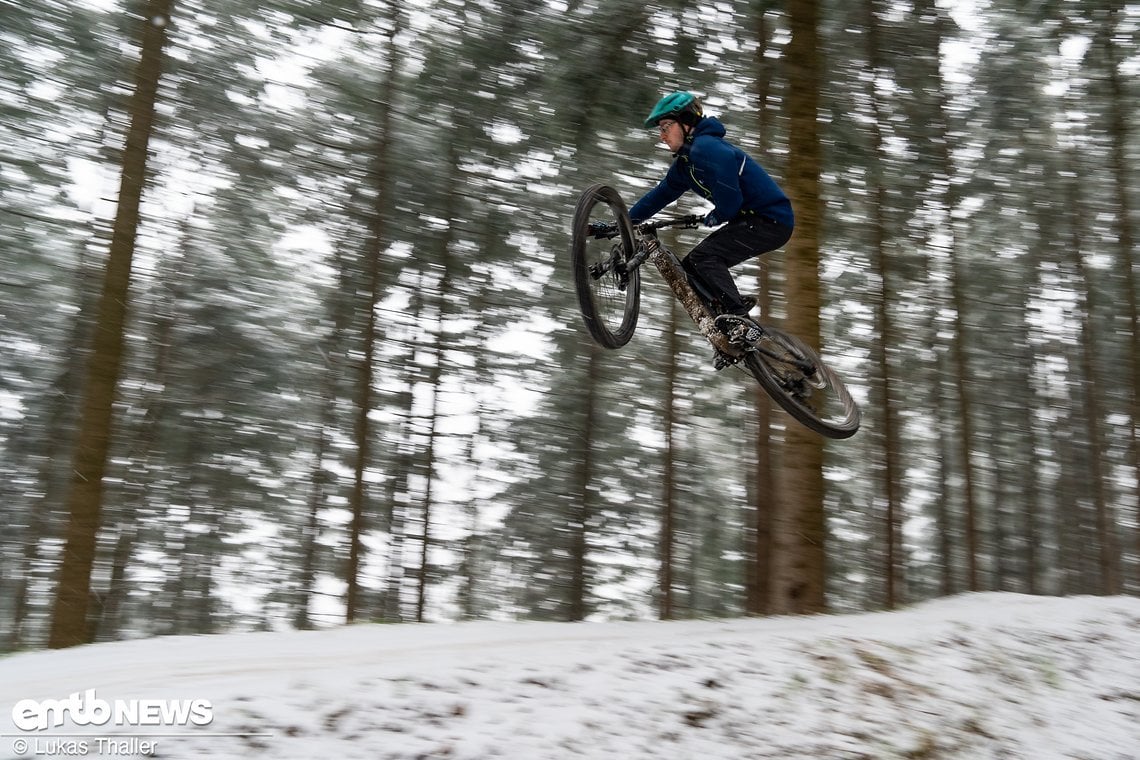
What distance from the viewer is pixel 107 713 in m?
4.18

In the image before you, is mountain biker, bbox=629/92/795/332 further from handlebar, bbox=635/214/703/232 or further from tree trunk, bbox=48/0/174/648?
tree trunk, bbox=48/0/174/648

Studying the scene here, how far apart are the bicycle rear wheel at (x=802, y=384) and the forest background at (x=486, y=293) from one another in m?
0.62

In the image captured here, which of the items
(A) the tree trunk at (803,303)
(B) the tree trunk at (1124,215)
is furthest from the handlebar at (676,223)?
(B) the tree trunk at (1124,215)

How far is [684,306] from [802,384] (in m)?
1.28

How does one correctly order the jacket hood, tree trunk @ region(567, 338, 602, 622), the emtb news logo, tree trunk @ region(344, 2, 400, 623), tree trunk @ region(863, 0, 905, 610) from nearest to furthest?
the emtb news logo, the jacket hood, tree trunk @ region(344, 2, 400, 623), tree trunk @ region(863, 0, 905, 610), tree trunk @ region(567, 338, 602, 622)

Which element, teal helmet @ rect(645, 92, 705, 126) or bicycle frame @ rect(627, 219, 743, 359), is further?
bicycle frame @ rect(627, 219, 743, 359)

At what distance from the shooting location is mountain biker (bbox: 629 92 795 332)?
573 centimetres

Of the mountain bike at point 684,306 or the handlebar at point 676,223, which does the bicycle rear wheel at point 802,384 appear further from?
the handlebar at point 676,223

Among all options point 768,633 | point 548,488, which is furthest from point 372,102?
point 768,633

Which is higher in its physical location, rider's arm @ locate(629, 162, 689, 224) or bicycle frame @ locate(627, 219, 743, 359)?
rider's arm @ locate(629, 162, 689, 224)

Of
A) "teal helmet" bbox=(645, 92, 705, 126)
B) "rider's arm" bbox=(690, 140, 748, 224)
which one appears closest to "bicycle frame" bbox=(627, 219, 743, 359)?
"rider's arm" bbox=(690, 140, 748, 224)

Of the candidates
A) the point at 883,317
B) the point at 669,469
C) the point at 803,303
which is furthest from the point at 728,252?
the point at 883,317

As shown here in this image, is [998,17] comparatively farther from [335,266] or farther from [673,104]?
[335,266]

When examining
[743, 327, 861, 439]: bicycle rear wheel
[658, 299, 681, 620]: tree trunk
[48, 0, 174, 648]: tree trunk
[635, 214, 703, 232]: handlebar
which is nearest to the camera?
[635, 214, 703, 232]: handlebar
